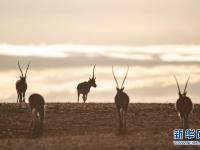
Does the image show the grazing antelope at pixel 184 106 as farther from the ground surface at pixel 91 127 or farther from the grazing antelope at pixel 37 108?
the grazing antelope at pixel 37 108

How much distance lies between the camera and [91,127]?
37.4 metres

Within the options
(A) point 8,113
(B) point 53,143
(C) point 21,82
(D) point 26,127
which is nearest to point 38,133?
(D) point 26,127

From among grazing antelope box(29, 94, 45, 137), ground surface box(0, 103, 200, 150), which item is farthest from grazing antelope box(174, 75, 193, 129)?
grazing antelope box(29, 94, 45, 137)

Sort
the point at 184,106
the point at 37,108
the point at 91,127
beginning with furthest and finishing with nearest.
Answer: the point at 91,127 < the point at 37,108 < the point at 184,106

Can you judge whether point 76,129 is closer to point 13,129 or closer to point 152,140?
point 13,129

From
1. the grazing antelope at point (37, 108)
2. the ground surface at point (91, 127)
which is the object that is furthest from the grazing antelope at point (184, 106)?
the grazing antelope at point (37, 108)

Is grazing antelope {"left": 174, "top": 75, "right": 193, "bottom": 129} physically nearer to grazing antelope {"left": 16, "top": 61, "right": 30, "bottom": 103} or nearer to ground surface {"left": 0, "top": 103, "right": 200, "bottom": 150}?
ground surface {"left": 0, "top": 103, "right": 200, "bottom": 150}

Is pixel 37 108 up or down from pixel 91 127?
up

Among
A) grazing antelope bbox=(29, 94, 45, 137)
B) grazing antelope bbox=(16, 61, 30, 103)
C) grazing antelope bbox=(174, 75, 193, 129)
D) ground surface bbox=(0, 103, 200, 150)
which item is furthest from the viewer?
grazing antelope bbox=(16, 61, 30, 103)

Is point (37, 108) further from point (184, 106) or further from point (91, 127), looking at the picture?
point (184, 106)

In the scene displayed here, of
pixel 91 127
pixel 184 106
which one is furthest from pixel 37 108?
pixel 184 106

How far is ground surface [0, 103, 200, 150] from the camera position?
3014 cm

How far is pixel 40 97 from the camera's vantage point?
122 feet

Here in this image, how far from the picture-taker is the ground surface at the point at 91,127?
3014cm
